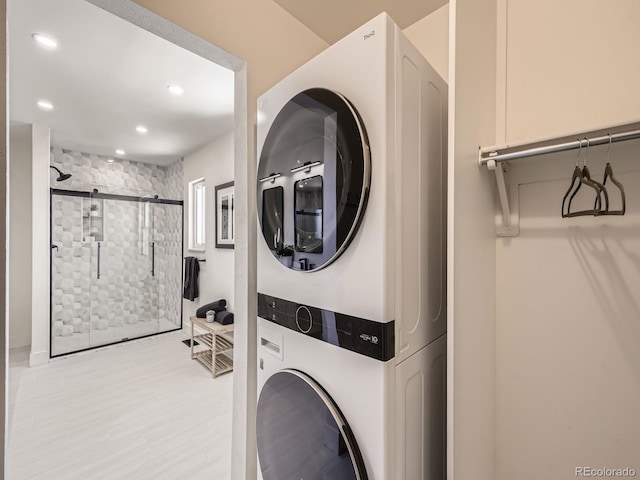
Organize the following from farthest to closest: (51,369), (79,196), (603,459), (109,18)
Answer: (79,196), (51,369), (109,18), (603,459)

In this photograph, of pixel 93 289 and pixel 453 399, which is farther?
pixel 93 289

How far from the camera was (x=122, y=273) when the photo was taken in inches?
154

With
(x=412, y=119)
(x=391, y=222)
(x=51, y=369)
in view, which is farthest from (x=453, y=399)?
(x=51, y=369)

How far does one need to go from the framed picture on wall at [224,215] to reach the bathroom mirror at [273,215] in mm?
2285

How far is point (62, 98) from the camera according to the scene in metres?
2.50

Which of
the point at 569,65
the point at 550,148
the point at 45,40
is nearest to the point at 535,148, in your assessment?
the point at 550,148

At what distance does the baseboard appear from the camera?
9.86 feet

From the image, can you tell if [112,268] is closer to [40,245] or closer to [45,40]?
[40,245]

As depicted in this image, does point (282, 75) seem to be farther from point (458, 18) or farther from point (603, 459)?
point (603, 459)

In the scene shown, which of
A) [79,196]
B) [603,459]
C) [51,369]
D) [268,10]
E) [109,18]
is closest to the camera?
[603,459]

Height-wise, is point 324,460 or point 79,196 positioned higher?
point 79,196

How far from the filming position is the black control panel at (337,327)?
69 centimetres

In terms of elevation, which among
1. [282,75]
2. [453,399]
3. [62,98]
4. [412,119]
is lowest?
[453,399]

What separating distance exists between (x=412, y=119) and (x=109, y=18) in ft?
6.27
